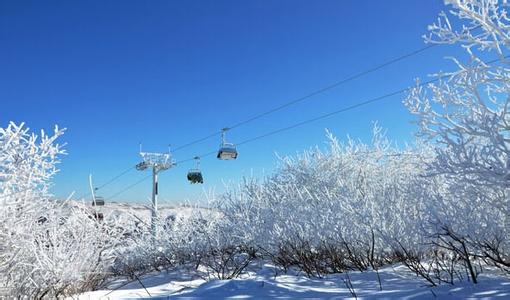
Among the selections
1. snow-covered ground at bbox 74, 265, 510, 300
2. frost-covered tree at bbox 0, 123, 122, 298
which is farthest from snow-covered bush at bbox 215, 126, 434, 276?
frost-covered tree at bbox 0, 123, 122, 298

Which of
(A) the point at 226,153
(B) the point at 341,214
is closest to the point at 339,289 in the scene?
(B) the point at 341,214

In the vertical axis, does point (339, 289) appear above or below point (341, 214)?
below

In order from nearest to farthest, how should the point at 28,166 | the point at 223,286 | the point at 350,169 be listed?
the point at 223,286 → the point at 28,166 → the point at 350,169

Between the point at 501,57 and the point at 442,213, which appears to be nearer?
the point at 501,57

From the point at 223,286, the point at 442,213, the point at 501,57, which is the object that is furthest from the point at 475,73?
the point at 223,286

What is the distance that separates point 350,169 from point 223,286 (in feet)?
21.0

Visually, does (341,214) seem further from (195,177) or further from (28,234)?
(195,177)

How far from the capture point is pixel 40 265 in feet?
14.4

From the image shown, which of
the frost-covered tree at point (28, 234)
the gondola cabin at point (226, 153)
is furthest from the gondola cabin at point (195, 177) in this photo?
the frost-covered tree at point (28, 234)

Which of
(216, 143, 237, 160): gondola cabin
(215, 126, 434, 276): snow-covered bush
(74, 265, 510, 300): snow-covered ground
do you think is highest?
(216, 143, 237, 160): gondola cabin

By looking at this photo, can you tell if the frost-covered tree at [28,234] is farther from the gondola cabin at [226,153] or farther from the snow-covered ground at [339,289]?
the gondola cabin at [226,153]

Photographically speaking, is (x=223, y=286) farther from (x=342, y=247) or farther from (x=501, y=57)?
(x=501, y=57)

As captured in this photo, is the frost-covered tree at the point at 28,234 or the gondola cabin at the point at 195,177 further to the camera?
the gondola cabin at the point at 195,177

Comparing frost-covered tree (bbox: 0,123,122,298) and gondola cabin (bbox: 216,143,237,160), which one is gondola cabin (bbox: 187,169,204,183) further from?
frost-covered tree (bbox: 0,123,122,298)
